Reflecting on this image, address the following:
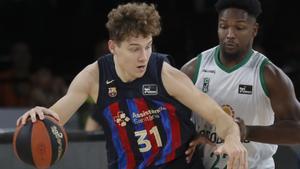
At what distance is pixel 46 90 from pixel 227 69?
4.03 metres

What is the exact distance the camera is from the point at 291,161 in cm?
526

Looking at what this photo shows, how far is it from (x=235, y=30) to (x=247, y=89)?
1.07 ft

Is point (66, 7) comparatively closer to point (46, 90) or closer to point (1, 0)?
point (1, 0)

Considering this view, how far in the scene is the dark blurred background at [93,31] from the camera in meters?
9.27

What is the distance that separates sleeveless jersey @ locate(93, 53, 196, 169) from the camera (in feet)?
13.9

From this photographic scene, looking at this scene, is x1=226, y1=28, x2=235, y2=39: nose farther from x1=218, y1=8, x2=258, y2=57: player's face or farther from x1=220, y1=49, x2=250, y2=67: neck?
x1=220, y1=49, x2=250, y2=67: neck

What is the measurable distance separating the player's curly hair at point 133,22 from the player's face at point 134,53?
28mm

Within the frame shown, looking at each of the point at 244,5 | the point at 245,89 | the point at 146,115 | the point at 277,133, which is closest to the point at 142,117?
the point at 146,115

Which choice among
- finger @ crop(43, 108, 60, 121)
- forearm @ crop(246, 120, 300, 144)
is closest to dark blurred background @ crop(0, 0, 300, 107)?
forearm @ crop(246, 120, 300, 144)

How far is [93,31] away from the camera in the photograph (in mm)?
9453

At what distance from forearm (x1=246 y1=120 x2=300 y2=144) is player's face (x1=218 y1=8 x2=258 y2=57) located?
46cm

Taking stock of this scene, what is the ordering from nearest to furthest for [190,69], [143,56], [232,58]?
[143,56]
[232,58]
[190,69]

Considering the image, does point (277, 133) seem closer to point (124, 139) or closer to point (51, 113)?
point (124, 139)

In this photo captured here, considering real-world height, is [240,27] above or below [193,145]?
above
